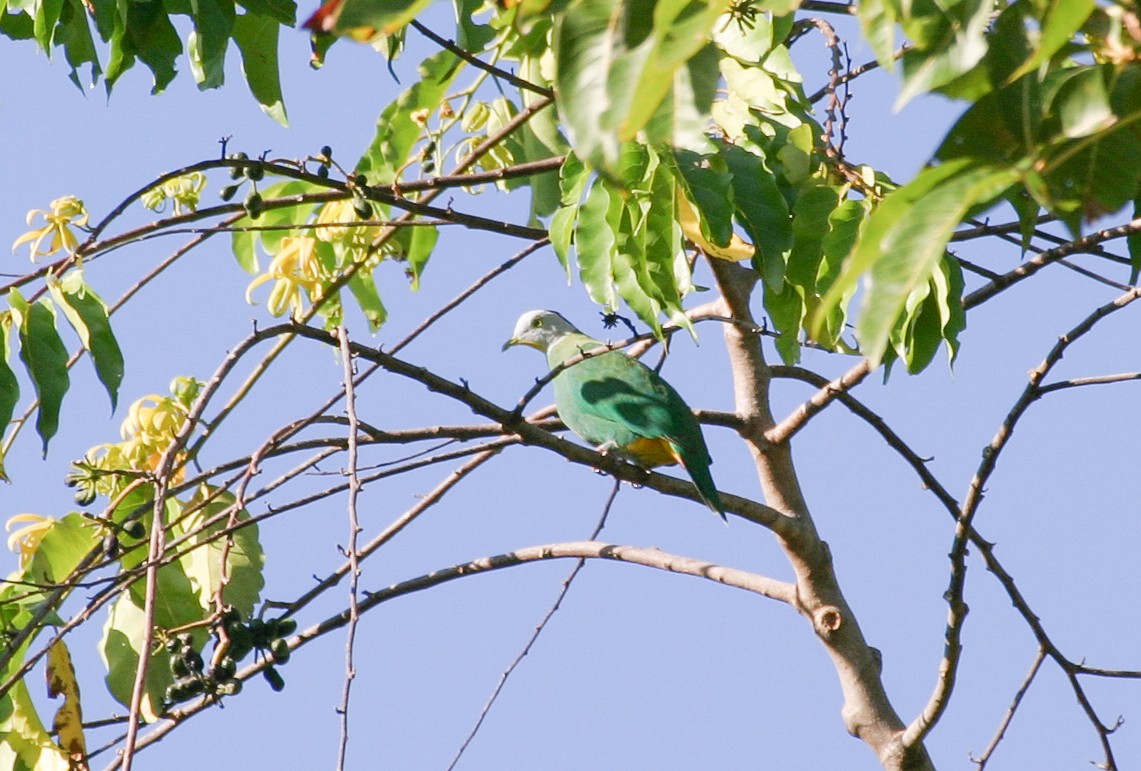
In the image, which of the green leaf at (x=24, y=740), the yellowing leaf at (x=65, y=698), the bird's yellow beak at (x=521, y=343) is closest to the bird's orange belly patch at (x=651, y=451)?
the bird's yellow beak at (x=521, y=343)

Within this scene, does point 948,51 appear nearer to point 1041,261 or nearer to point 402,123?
point 1041,261

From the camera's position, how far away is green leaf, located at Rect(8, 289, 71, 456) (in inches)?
104

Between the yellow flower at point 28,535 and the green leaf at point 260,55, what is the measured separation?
3.80 ft

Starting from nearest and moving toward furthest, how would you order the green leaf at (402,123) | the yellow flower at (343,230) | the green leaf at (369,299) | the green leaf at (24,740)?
the green leaf at (24,740) < the green leaf at (402,123) < the yellow flower at (343,230) < the green leaf at (369,299)

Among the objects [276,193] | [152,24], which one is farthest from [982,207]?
[276,193]

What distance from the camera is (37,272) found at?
278cm

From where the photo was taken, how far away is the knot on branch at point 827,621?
3.36 metres

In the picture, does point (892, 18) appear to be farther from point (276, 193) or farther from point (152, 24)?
point (276, 193)

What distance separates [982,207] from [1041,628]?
2.34 metres

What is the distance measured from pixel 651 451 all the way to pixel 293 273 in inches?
86.3

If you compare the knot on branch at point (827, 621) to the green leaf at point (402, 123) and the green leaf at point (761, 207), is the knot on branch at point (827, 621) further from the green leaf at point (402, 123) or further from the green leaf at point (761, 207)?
the green leaf at point (402, 123)

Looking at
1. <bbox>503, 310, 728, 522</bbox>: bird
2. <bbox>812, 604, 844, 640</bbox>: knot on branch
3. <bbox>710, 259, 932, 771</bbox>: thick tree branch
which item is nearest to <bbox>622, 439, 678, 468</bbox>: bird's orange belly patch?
<bbox>503, 310, 728, 522</bbox>: bird

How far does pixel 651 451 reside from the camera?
544 cm

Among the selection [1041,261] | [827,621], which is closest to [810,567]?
[827,621]
